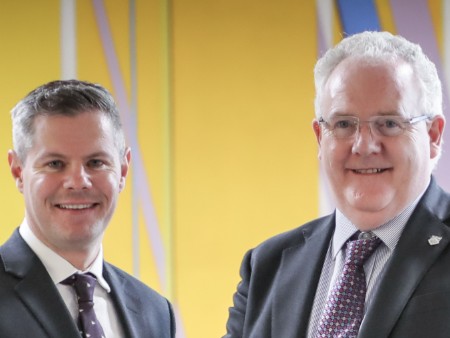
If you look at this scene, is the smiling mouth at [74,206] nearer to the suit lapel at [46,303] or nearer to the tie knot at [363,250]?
the suit lapel at [46,303]

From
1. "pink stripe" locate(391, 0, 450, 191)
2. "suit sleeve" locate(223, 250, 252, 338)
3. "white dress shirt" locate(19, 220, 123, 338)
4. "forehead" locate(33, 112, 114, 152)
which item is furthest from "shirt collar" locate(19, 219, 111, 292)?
"pink stripe" locate(391, 0, 450, 191)

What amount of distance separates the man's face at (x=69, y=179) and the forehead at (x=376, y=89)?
0.62 metres

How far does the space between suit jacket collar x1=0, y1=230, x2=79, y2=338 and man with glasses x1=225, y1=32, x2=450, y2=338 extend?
0.51m

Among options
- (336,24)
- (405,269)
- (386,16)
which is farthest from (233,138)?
(405,269)

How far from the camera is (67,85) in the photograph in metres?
2.16

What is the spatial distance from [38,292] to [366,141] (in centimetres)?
89

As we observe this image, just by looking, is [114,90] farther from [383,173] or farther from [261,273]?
[383,173]

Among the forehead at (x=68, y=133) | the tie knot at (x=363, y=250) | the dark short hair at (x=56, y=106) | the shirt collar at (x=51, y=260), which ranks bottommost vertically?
the tie knot at (x=363, y=250)

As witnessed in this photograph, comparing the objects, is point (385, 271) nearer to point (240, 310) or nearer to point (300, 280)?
point (300, 280)

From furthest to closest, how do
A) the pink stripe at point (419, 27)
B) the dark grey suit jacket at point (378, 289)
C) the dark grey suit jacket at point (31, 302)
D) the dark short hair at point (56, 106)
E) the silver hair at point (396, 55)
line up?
the pink stripe at point (419, 27) < the dark short hair at point (56, 106) < the dark grey suit jacket at point (31, 302) < the silver hair at point (396, 55) < the dark grey suit jacket at point (378, 289)

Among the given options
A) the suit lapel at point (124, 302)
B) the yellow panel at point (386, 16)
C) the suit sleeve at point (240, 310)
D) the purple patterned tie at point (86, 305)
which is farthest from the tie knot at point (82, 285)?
the yellow panel at point (386, 16)

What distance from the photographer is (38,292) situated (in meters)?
2.05

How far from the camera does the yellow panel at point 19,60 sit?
3.31 meters

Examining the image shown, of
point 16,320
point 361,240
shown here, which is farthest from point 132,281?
point 361,240
